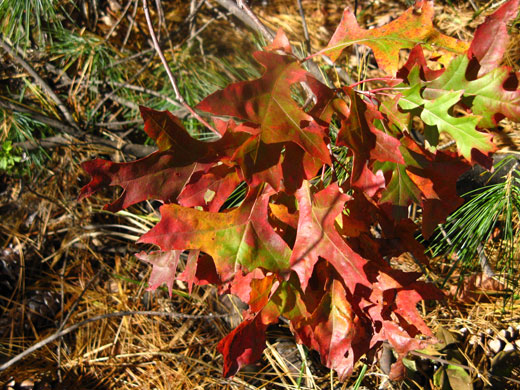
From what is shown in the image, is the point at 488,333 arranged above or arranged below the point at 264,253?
below

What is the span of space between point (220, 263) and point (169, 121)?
198 millimetres

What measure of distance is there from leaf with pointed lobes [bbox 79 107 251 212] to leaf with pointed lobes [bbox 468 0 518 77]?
0.33 metres

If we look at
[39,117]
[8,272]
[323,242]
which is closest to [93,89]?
[39,117]

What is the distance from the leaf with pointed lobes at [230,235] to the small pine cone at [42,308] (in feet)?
3.53

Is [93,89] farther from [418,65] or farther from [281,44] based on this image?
[418,65]

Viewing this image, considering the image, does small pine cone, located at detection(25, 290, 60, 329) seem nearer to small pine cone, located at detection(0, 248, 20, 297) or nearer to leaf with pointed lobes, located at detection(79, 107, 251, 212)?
small pine cone, located at detection(0, 248, 20, 297)

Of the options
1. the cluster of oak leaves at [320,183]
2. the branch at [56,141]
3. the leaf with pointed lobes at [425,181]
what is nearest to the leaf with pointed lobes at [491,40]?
the cluster of oak leaves at [320,183]

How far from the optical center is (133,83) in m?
1.70

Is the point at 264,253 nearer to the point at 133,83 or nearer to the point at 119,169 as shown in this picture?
the point at 119,169

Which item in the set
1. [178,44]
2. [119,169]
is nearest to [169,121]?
[119,169]

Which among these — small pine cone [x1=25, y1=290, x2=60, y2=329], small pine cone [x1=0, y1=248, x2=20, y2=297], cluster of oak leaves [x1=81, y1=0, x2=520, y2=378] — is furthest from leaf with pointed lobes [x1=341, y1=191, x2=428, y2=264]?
small pine cone [x1=0, y1=248, x2=20, y2=297]

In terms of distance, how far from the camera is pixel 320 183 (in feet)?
2.10

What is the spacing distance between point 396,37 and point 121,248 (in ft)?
4.00

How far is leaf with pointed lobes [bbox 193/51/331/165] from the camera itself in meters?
0.50
